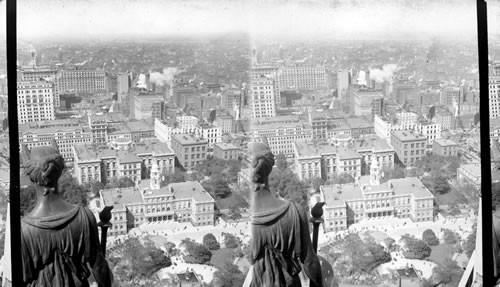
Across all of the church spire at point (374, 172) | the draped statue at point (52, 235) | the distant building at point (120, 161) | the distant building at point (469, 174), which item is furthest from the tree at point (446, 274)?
the draped statue at point (52, 235)

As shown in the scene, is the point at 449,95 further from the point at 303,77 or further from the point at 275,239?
the point at 275,239

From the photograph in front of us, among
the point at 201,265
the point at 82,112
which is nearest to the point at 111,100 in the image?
the point at 82,112

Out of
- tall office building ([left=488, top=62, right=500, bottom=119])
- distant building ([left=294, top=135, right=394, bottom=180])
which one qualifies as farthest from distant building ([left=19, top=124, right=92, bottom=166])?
tall office building ([left=488, top=62, right=500, bottom=119])

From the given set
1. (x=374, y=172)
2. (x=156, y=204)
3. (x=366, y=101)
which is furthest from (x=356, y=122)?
(x=156, y=204)

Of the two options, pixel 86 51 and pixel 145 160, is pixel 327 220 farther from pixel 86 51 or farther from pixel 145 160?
pixel 86 51

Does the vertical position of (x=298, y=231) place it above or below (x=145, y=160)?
below

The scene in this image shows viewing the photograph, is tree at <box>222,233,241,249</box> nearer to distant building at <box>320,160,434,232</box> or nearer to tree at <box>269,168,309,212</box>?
tree at <box>269,168,309,212</box>
